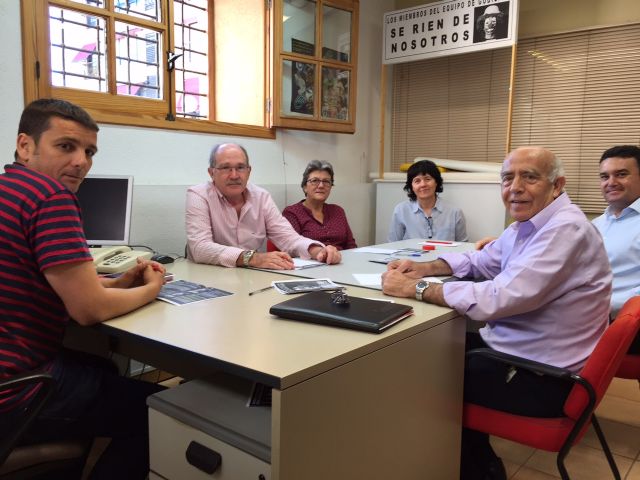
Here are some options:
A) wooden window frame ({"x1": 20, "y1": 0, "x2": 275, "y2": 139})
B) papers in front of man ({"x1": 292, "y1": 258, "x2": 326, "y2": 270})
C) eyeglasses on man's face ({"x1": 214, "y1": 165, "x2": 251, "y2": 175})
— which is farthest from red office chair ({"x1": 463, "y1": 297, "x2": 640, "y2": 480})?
wooden window frame ({"x1": 20, "y1": 0, "x2": 275, "y2": 139})

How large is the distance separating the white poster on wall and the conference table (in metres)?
2.81

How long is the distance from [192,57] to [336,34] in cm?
106

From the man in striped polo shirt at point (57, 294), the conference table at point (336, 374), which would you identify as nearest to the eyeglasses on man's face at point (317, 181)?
the conference table at point (336, 374)

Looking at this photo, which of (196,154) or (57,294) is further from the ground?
(196,154)

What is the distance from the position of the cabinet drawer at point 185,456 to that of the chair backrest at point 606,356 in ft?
2.83

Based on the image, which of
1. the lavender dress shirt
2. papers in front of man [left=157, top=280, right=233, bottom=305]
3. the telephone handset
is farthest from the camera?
the telephone handset

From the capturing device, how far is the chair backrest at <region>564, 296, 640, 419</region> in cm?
128

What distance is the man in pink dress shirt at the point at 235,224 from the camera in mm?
2172

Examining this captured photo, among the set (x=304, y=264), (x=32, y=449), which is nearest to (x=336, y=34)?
(x=304, y=264)

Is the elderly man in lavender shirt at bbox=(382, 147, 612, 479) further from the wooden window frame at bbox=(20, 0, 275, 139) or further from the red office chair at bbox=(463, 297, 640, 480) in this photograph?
the wooden window frame at bbox=(20, 0, 275, 139)

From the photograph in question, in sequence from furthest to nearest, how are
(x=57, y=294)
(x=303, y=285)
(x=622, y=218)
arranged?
(x=622, y=218) → (x=303, y=285) → (x=57, y=294)

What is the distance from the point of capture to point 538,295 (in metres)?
1.41

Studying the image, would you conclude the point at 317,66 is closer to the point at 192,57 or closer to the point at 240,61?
the point at 240,61

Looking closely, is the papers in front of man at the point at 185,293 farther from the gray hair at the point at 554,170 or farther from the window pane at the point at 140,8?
the window pane at the point at 140,8
